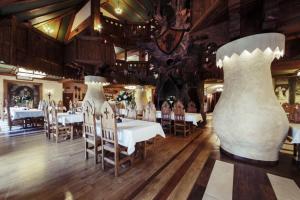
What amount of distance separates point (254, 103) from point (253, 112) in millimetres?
191

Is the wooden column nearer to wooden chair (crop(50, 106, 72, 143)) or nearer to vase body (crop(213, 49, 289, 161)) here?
vase body (crop(213, 49, 289, 161))

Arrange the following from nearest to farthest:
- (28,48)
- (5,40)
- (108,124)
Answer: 1. (108,124)
2. (5,40)
3. (28,48)

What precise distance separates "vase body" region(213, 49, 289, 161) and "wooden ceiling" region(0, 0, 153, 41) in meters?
Result: 4.80

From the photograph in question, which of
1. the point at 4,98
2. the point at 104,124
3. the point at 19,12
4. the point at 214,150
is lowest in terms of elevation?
the point at 214,150

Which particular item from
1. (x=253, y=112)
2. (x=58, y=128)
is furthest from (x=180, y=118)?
(x=58, y=128)

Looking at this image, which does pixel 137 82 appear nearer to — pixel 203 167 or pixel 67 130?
pixel 67 130

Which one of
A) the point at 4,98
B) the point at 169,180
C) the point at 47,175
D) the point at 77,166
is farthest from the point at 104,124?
the point at 4,98

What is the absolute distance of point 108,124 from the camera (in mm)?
2596

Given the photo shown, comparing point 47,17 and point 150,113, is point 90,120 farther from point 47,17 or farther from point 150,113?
point 47,17

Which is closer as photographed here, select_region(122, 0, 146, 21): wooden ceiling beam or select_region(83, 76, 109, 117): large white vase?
select_region(83, 76, 109, 117): large white vase

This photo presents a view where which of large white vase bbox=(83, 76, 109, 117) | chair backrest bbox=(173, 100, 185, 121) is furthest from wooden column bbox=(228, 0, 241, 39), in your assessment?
large white vase bbox=(83, 76, 109, 117)

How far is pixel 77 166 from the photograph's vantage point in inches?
111

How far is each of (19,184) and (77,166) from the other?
2.79 ft

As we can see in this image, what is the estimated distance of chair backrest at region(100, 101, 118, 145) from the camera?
8.14 feet
